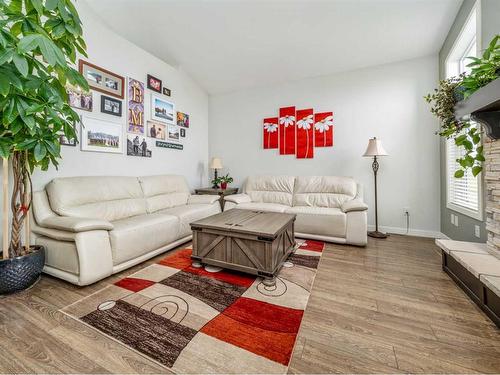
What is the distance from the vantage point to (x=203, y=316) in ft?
4.74

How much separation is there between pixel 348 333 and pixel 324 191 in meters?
2.45

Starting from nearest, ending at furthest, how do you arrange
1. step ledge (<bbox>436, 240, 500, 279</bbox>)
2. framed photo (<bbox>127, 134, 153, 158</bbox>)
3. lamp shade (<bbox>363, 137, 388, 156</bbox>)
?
step ledge (<bbox>436, 240, 500, 279</bbox>), lamp shade (<bbox>363, 137, 388, 156</bbox>), framed photo (<bbox>127, 134, 153, 158</bbox>)

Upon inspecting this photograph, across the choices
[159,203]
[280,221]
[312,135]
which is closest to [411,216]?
[312,135]

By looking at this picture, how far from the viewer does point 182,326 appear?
4.42ft

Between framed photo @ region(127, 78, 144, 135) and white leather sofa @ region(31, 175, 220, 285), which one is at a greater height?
framed photo @ region(127, 78, 144, 135)

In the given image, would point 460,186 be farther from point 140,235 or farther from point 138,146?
point 138,146

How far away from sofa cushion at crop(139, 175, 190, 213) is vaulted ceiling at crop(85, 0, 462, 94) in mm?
2069

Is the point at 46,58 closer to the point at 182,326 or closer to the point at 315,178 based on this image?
the point at 182,326

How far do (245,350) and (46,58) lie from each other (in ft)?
6.54

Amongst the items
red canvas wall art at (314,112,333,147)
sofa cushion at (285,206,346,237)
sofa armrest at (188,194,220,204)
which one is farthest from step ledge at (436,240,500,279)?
sofa armrest at (188,194,220,204)

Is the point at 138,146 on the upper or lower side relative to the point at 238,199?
upper

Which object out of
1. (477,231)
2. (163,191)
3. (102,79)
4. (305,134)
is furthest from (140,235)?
(477,231)

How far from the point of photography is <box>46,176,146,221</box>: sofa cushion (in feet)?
7.16

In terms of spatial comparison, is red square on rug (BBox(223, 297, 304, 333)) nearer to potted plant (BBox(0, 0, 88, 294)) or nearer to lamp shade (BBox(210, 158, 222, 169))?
potted plant (BBox(0, 0, 88, 294))
